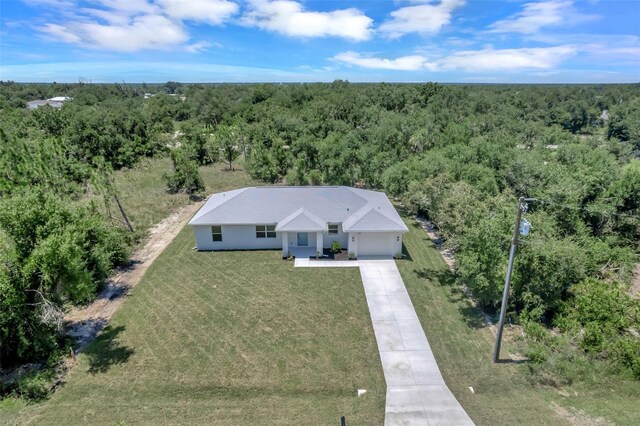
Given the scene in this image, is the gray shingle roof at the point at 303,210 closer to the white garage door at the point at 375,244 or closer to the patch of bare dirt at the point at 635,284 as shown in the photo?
the white garage door at the point at 375,244

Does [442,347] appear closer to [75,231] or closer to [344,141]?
[75,231]

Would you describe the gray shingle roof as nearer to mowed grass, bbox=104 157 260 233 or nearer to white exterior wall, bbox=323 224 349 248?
white exterior wall, bbox=323 224 349 248

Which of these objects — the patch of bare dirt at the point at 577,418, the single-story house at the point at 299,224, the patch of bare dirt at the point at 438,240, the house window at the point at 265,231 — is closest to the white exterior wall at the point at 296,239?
the single-story house at the point at 299,224

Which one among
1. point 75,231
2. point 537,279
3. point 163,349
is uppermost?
point 75,231

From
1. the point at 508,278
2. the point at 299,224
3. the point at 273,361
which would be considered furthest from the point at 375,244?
the point at 273,361

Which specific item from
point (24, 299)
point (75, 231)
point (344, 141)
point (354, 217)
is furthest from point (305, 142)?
point (24, 299)

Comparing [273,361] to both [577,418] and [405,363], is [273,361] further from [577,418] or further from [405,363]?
[577,418]
